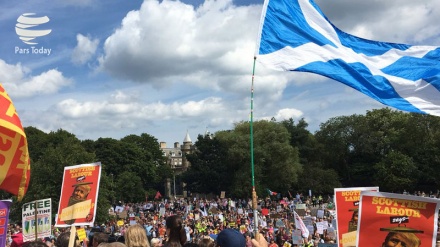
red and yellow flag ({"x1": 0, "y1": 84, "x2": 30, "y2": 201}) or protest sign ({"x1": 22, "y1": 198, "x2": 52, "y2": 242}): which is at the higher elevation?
red and yellow flag ({"x1": 0, "y1": 84, "x2": 30, "y2": 201})

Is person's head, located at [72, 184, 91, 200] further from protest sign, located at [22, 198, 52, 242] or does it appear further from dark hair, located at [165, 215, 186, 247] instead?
protest sign, located at [22, 198, 52, 242]

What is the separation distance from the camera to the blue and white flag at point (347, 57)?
8406 mm

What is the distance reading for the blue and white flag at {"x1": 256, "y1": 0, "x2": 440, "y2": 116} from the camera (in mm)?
8406

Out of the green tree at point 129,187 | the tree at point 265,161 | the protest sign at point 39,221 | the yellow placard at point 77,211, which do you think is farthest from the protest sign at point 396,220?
the green tree at point 129,187

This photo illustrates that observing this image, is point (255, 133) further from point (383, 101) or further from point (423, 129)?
point (383, 101)

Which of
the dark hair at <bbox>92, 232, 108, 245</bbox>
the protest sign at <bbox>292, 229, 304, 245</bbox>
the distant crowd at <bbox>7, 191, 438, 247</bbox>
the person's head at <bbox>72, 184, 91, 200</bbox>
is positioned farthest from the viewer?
the protest sign at <bbox>292, 229, 304, 245</bbox>

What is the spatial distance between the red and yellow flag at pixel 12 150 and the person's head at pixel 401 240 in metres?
3.92

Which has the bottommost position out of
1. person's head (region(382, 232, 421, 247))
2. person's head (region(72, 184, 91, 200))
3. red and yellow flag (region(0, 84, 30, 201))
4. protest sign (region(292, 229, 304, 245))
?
protest sign (region(292, 229, 304, 245))

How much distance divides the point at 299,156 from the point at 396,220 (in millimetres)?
68684

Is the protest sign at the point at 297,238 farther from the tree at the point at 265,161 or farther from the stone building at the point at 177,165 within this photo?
the stone building at the point at 177,165

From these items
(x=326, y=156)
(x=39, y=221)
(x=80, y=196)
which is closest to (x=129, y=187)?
(x=326, y=156)

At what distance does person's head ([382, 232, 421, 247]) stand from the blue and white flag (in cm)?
323

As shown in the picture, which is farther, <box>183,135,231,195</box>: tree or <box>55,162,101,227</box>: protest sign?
<box>183,135,231,195</box>: tree

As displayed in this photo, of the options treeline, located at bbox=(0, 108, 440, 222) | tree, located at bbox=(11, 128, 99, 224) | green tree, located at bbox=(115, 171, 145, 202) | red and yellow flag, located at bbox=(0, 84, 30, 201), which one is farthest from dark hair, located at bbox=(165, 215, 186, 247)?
green tree, located at bbox=(115, 171, 145, 202)
